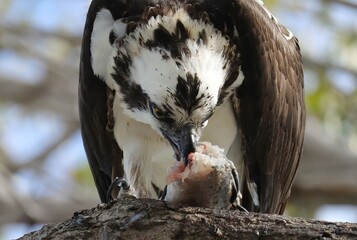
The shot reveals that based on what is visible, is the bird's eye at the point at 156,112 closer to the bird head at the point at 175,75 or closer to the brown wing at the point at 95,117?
the bird head at the point at 175,75

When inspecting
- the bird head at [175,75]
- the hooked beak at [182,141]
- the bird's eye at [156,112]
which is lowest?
the hooked beak at [182,141]

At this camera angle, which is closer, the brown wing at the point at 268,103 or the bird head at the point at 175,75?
the bird head at the point at 175,75

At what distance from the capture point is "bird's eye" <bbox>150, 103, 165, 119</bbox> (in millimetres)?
5766

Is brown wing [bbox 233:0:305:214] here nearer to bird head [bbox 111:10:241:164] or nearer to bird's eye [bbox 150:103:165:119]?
bird head [bbox 111:10:241:164]

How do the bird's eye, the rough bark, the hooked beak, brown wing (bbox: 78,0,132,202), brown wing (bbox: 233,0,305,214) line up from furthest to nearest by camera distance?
brown wing (bbox: 78,0,132,202)
brown wing (bbox: 233,0,305,214)
the bird's eye
the hooked beak
the rough bark

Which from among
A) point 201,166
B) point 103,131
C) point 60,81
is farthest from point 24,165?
point 201,166

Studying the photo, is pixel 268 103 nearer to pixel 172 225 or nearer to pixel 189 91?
pixel 189 91

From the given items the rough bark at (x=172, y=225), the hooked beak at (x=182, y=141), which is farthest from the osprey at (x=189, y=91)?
the rough bark at (x=172, y=225)

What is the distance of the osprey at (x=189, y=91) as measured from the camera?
5.77 m

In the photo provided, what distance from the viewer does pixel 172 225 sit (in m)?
4.65

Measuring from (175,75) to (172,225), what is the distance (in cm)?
132

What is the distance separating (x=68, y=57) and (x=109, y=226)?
7.92m

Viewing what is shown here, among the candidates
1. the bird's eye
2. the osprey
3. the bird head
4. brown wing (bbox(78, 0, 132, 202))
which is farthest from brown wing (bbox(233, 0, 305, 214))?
brown wing (bbox(78, 0, 132, 202))

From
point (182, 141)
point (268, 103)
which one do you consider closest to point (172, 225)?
point (182, 141)
